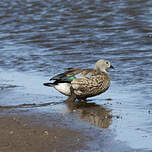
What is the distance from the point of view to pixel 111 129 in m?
7.23

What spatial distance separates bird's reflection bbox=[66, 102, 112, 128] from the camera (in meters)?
7.68

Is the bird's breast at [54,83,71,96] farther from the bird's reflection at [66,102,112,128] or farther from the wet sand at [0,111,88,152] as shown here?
the wet sand at [0,111,88,152]

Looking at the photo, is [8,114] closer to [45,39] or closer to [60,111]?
[60,111]

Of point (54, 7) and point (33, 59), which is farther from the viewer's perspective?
point (54, 7)

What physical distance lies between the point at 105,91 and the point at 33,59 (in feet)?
12.5

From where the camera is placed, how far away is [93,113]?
329 inches

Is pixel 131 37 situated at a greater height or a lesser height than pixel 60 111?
lesser

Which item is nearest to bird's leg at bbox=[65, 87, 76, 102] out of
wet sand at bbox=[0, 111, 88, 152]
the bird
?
the bird

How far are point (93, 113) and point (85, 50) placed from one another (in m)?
5.60

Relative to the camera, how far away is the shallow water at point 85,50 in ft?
27.7

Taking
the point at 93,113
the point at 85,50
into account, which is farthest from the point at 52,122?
the point at 85,50

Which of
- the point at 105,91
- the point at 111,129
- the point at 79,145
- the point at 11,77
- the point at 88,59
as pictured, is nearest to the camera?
the point at 79,145

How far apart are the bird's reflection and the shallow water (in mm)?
29

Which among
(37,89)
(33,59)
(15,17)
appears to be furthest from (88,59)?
(15,17)
